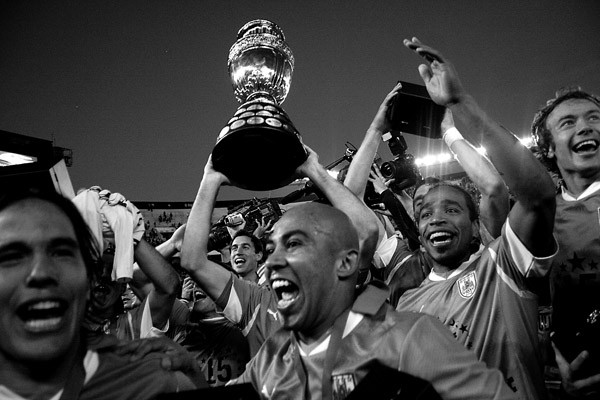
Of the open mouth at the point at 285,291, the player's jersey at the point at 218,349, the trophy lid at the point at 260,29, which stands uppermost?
the trophy lid at the point at 260,29

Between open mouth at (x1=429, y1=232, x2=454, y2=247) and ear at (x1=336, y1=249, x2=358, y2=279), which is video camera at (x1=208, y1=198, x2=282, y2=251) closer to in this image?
open mouth at (x1=429, y1=232, x2=454, y2=247)

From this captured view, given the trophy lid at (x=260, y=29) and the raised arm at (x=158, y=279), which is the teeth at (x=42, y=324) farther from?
the trophy lid at (x=260, y=29)

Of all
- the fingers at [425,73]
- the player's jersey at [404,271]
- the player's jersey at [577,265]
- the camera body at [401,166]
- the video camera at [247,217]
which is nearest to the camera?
the fingers at [425,73]

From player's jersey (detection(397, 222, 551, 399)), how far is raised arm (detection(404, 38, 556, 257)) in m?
0.08

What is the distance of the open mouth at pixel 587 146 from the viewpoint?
208 centimetres

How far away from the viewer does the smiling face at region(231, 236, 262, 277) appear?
168 inches

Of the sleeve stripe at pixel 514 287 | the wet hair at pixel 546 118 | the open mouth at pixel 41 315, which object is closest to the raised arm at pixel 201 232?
the open mouth at pixel 41 315

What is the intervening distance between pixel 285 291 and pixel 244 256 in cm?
261

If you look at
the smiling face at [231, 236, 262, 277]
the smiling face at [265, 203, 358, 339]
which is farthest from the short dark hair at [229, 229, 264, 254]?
the smiling face at [265, 203, 358, 339]

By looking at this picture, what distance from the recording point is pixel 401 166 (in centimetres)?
338

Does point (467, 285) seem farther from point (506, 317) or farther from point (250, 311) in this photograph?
point (250, 311)

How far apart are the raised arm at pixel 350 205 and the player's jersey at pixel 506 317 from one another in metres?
0.53

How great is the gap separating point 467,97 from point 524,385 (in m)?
1.24

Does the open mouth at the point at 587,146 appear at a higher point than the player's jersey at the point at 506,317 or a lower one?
higher
